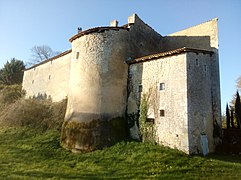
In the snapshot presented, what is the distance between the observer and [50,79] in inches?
966

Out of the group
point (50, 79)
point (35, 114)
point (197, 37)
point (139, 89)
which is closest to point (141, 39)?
point (197, 37)

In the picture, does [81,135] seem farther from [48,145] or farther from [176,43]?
[176,43]

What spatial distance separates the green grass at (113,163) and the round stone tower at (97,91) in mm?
1034

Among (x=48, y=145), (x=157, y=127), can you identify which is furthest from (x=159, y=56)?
(x=48, y=145)

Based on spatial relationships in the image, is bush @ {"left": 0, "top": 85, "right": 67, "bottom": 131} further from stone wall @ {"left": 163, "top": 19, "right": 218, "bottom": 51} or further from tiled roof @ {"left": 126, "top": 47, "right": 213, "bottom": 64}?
stone wall @ {"left": 163, "top": 19, "right": 218, "bottom": 51}

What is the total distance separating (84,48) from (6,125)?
1132 cm

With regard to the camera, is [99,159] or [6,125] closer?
[99,159]

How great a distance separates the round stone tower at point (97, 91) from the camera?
50.0 feet

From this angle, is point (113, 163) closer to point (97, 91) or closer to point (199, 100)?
point (97, 91)

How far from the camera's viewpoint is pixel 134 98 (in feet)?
53.3

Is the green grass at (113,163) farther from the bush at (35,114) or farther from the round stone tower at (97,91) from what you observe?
the bush at (35,114)

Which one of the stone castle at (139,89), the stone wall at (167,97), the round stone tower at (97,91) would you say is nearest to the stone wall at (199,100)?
the stone castle at (139,89)

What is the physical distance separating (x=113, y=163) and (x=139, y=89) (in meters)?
5.84

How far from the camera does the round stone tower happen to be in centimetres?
1523
